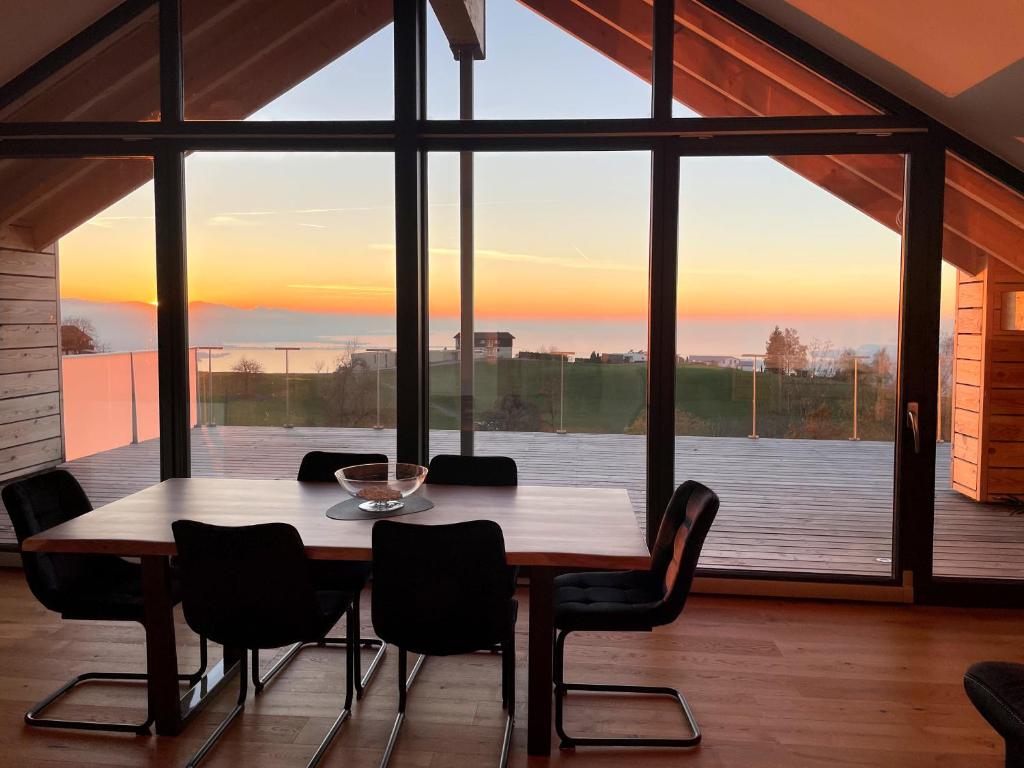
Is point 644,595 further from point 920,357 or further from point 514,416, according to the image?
point 920,357

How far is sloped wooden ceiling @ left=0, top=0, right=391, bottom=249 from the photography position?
4.36 m

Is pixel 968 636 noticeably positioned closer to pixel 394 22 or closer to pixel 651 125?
pixel 651 125

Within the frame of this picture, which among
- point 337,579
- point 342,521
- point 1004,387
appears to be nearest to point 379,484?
point 342,521

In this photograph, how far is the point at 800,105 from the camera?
13.4ft

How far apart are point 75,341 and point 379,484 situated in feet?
9.00

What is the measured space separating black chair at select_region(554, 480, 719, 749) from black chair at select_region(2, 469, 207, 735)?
150 cm

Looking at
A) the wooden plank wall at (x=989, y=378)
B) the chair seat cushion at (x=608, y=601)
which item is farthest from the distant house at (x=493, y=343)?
the wooden plank wall at (x=989, y=378)

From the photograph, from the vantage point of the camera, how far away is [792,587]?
167 inches

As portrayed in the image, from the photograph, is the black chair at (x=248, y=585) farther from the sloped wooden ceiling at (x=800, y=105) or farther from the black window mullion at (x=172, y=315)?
the sloped wooden ceiling at (x=800, y=105)

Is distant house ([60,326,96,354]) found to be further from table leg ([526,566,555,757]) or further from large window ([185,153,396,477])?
table leg ([526,566,555,757])

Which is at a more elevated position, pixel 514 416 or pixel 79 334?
pixel 79 334

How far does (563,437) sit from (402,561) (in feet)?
7.03

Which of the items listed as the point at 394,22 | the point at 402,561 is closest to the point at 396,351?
the point at 394,22

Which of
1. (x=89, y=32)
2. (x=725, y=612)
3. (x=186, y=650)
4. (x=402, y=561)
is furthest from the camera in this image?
(x=89, y=32)
